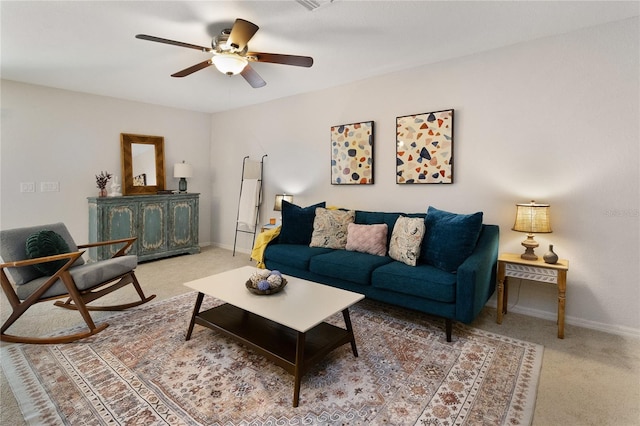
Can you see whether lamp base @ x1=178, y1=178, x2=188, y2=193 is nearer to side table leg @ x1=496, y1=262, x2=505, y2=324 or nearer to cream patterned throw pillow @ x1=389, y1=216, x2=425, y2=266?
cream patterned throw pillow @ x1=389, y1=216, x2=425, y2=266

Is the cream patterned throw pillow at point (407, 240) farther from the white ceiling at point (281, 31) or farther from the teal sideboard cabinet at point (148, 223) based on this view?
the teal sideboard cabinet at point (148, 223)

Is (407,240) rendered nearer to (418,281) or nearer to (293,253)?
(418,281)

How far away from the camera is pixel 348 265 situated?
2982 millimetres

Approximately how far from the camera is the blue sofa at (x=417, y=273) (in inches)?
96.1

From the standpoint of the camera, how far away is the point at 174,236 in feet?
17.0

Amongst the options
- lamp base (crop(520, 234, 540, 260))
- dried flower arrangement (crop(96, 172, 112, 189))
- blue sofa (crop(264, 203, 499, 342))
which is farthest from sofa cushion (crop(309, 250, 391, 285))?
dried flower arrangement (crop(96, 172, 112, 189))

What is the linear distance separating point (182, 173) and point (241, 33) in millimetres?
3546

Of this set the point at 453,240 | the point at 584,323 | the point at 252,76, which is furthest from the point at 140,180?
the point at 584,323

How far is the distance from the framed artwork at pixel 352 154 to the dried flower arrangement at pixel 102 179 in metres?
3.27

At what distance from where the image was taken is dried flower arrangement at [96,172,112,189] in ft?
15.1

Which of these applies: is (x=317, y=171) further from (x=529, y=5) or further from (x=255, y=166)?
(x=529, y=5)

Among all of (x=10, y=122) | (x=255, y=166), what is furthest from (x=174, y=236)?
(x=10, y=122)

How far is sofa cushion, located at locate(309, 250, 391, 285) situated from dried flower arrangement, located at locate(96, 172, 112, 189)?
3.41 meters

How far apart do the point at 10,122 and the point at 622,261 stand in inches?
257
